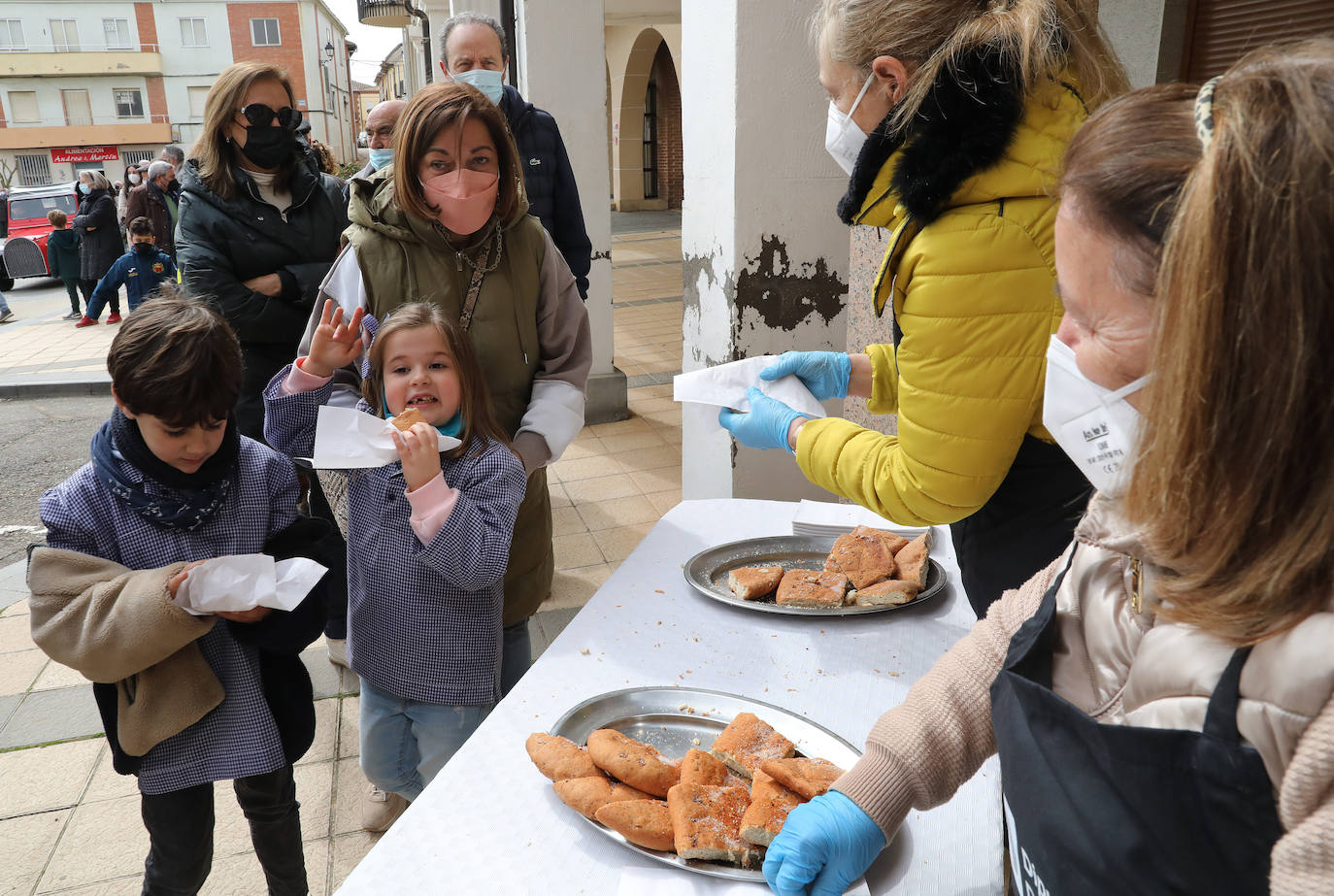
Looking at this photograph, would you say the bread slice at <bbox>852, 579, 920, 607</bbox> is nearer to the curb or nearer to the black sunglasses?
the black sunglasses

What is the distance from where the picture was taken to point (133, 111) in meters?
37.5

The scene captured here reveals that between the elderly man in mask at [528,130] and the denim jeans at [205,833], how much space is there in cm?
235

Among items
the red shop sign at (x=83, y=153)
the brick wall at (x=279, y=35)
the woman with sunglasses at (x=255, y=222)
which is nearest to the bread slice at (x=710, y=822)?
the woman with sunglasses at (x=255, y=222)

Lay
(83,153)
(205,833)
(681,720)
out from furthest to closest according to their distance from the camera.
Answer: (83,153) → (205,833) → (681,720)

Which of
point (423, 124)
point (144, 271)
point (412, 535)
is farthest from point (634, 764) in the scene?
point (144, 271)

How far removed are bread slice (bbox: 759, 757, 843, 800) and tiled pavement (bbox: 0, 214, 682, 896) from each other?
164 centimetres

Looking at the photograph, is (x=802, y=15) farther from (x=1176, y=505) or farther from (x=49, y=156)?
(x=49, y=156)

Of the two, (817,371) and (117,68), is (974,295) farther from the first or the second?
(117,68)

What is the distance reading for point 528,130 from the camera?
12.8 ft

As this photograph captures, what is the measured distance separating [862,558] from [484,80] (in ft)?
8.60

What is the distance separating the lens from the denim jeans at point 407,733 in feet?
6.63

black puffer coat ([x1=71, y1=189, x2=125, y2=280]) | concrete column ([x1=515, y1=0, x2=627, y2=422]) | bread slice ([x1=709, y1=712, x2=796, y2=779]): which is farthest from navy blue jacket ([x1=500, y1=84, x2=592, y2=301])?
black puffer coat ([x1=71, y1=189, x2=125, y2=280])

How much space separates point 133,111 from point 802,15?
42808 millimetres

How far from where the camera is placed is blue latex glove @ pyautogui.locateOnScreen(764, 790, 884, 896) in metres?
1.01
